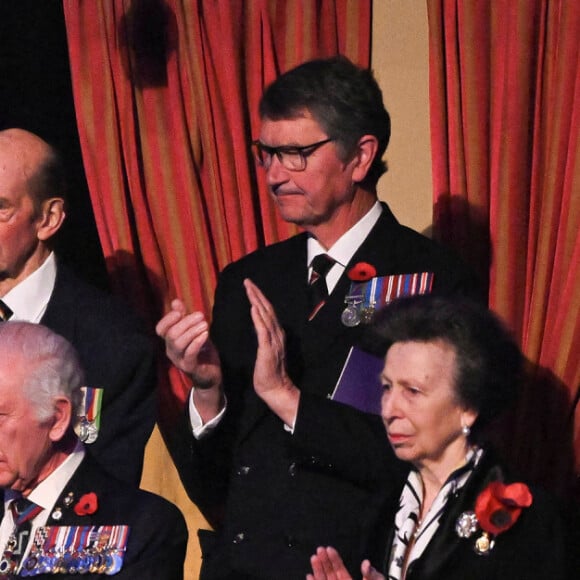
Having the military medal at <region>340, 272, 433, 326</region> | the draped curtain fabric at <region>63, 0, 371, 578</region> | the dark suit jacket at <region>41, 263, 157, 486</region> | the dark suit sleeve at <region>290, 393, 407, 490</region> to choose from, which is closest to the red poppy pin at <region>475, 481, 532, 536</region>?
the dark suit sleeve at <region>290, 393, 407, 490</region>

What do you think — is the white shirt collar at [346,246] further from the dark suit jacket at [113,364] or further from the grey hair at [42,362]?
the grey hair at [42,362]

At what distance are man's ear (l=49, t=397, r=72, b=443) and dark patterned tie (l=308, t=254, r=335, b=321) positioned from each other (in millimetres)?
668

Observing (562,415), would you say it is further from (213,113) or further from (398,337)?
(213,113)

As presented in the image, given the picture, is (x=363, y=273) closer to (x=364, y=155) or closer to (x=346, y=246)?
(x=346, y=246)

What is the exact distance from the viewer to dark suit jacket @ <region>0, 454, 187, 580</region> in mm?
2918

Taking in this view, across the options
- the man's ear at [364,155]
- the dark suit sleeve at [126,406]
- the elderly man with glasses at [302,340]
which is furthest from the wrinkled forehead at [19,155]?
the man's ear at [364,155]

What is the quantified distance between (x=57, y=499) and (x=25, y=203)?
0.91m

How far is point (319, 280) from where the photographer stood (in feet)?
11.0

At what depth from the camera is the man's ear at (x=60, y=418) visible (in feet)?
9.71

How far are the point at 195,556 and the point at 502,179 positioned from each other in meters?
1.57

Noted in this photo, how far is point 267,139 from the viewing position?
3.34 m

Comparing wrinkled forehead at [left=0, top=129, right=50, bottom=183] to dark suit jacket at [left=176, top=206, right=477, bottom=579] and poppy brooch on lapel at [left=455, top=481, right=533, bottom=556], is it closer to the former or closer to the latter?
dark suit jacket at [left=176, top=206, right=477, bottom=579]

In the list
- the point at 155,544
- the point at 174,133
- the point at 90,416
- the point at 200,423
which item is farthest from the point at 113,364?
the point at 174,133

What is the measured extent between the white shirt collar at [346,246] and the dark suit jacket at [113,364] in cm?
54
